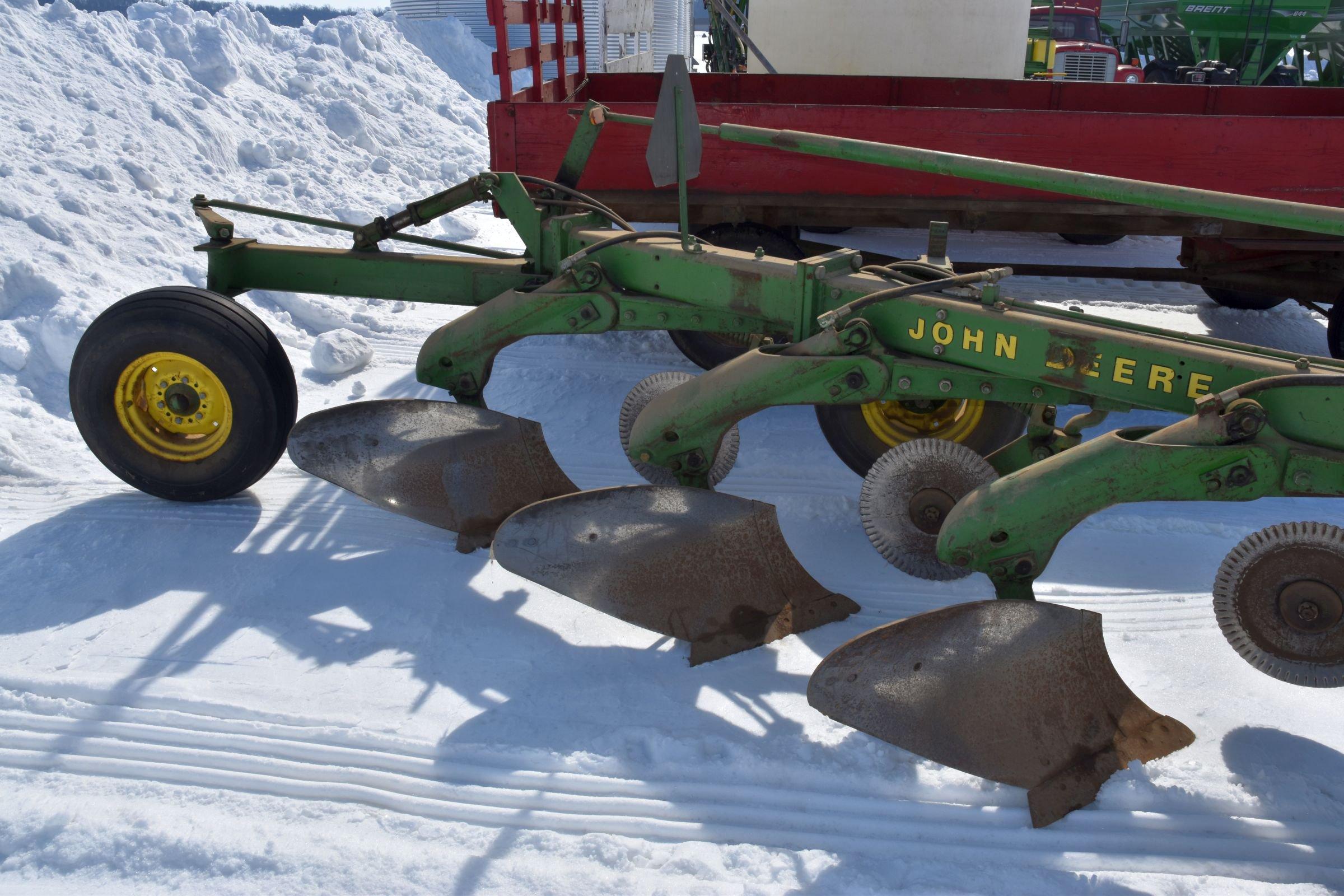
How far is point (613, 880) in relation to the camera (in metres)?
2.39

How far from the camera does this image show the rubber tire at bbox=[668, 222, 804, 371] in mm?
5508

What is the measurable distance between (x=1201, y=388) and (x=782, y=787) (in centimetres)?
158

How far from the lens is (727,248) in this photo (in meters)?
5.49

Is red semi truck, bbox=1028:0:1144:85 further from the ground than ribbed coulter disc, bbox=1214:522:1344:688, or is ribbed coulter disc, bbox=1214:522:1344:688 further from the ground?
red semi truck, bbox=1028:0:1144:85

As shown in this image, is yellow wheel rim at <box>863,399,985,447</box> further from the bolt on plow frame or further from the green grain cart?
the green grain cart

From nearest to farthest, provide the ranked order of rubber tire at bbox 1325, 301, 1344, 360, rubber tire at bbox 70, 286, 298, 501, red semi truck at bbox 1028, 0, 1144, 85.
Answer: rubber tire at bbox 70, 286, 298, 501, rubber tire at bbox 1325, 301, 1344, 360, red semi truck at bbox 1028, 0, 1144, 85

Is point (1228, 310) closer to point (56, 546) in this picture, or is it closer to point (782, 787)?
point (782, 787)

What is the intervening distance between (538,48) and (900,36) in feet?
9.36

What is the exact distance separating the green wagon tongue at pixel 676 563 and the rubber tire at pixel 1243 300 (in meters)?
4.72

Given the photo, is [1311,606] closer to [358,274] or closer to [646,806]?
[646,806]

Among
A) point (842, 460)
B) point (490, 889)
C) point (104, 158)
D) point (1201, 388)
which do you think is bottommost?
point (490, 889)

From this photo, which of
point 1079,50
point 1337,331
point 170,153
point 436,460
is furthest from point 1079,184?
point 1079,50

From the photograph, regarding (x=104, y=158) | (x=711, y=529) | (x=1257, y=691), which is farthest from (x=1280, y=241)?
(x=104, y=158)

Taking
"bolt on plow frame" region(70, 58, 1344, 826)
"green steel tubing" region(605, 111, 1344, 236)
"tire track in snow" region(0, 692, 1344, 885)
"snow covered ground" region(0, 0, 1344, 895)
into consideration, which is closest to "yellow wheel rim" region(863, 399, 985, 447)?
"bolt on plow frame" region(70, 58, 1344, 826)
